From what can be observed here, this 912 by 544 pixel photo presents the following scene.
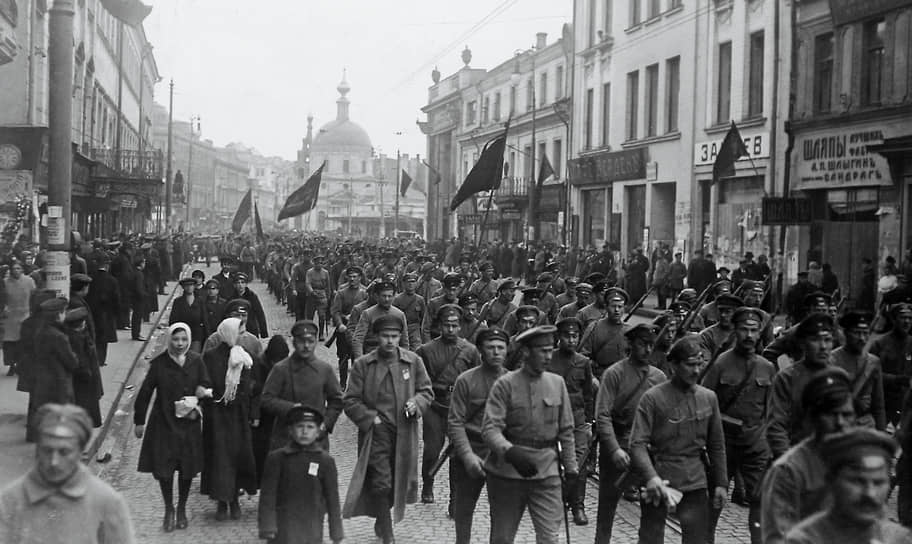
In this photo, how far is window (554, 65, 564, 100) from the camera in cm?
4691

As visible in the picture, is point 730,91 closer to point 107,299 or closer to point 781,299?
point 781,299

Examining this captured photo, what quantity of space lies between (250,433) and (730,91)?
74.6 feet

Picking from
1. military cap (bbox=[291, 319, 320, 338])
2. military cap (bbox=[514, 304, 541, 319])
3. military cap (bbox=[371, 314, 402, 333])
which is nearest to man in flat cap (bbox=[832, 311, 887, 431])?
military cap (bbox=[514, 304, 541, 319])

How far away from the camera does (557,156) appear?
4678 cm

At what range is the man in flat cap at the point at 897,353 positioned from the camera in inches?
356

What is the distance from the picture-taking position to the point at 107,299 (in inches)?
671

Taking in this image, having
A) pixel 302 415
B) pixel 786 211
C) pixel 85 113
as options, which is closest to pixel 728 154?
pixel 786 211

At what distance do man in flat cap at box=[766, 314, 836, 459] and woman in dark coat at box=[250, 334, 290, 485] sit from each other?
12.4 feet

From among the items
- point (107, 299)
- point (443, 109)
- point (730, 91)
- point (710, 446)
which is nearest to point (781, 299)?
point (730, 91)

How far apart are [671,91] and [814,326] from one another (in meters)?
26.3

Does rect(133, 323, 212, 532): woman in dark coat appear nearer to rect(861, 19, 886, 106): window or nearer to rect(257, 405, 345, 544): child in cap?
rect(257, 405, 345, 544): child in cap

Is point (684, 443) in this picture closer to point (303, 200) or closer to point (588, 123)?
point (303, 200)

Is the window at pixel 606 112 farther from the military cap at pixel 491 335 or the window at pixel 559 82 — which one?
the military cap at pixel 491 335

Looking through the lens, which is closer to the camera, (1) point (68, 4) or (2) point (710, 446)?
(2) point (710, 446)
